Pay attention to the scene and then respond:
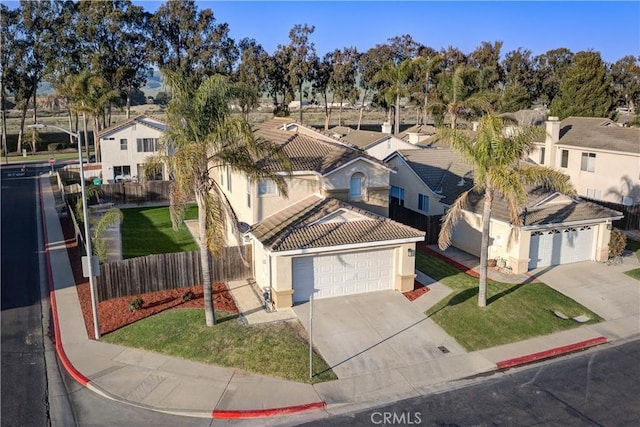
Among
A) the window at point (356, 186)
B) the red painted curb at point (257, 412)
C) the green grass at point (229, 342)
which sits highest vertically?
the window at point (356, 186)

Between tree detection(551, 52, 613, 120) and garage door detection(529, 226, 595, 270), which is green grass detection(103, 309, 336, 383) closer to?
garage door detection(529, 226, 595, 270)

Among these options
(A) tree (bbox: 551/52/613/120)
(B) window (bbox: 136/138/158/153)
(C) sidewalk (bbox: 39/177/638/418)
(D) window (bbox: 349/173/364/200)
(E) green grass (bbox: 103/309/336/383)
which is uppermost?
(A) tree (bbox: 551/52/613/120)

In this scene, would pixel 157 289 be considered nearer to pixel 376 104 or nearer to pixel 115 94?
pixel 115 94

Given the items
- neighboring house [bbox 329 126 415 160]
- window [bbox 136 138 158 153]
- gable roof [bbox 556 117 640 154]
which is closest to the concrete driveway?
neighboring house [bbox 329 126 415 160]

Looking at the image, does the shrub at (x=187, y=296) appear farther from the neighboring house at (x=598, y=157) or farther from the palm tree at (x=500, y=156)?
the neighboring house at (x=598, y=157)

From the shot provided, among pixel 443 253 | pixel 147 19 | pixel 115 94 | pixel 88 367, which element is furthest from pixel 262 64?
pixel 88 367

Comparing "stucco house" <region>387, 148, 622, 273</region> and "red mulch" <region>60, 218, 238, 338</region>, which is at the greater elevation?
"stucco house" <region>387, 148, 622, 273</region>

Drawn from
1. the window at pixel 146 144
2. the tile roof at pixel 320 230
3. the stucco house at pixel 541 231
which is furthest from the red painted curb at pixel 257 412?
the window at pixel 146 144

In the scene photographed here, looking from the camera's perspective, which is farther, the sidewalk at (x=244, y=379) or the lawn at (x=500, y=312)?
the lawn at (x=500, y=312)
